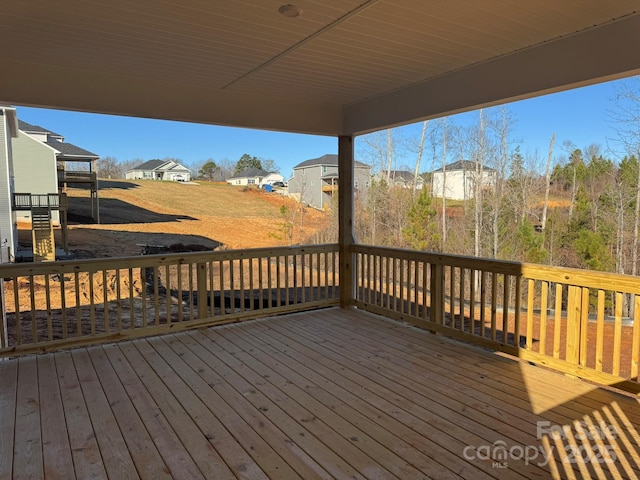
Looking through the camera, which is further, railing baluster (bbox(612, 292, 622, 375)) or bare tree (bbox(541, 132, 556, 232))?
bare tree (bbox(541, 132, 556, 232))

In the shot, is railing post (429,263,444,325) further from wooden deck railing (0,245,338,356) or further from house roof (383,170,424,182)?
house roof (383,170,424,182)

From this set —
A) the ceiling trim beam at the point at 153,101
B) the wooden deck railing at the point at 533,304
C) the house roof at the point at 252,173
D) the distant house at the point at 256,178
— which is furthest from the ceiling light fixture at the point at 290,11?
the house roof at the point at 252,173

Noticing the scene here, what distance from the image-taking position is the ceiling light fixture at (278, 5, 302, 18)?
8.23ft

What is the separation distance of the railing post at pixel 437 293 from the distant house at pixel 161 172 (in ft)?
37.3

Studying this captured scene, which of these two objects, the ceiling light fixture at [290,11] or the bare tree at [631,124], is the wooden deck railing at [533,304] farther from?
the bare tree at [631,124]

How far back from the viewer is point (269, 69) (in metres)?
3.81

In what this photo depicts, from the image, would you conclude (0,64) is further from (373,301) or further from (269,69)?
(373,301)

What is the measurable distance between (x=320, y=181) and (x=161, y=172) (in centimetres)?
629

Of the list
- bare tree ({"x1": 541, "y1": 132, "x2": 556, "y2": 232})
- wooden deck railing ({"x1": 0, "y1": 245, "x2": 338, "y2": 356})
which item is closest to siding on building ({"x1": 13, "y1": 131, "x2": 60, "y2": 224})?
wooden deck railing ({"x1": 0, "y1": 245, "x2": 338, "y2": 356})

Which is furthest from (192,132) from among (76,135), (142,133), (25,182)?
(25,182)

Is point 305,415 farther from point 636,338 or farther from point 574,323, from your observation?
point 636,338

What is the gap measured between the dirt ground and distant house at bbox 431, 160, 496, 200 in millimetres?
3241

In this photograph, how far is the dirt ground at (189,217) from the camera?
11.2m

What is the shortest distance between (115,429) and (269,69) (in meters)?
3.17
